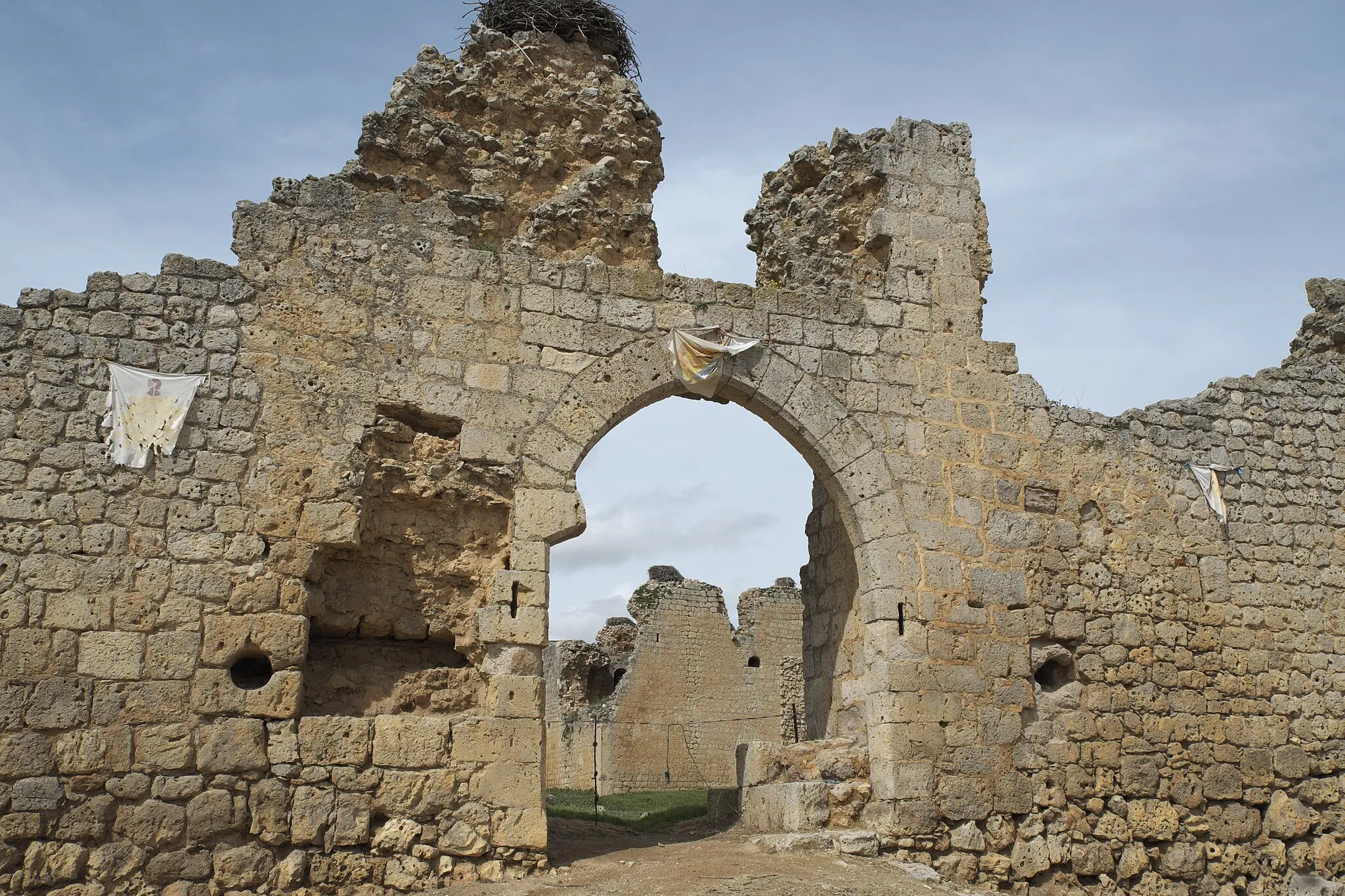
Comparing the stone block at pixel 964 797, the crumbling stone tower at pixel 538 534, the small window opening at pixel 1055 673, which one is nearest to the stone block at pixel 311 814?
the crumbling stone tower at pixel 538 534

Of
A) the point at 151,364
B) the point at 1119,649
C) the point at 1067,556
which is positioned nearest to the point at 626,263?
the point at 151,364

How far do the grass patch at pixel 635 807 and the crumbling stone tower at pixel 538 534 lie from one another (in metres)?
1.87

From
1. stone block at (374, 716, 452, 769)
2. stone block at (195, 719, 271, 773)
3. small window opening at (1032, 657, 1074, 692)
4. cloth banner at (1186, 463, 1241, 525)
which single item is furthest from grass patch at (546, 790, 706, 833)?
cloth banner at (1186, 463, 1241, 525)

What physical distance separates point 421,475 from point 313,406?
80 cm

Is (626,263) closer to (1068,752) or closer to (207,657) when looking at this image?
(207,657)

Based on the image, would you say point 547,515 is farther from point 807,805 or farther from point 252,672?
point 807,805

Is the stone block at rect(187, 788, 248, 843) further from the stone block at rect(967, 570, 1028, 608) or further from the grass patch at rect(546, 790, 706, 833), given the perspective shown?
the stone block at rect(967, 570, 1028, 608)

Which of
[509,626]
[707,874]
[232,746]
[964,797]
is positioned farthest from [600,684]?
[232,746]

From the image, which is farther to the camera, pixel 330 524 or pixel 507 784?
pixel 330 524

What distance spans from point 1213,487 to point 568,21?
20.9 feet

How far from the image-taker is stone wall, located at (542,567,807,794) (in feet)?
58.3

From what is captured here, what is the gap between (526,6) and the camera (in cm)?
901

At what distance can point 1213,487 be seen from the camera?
30.3 ft

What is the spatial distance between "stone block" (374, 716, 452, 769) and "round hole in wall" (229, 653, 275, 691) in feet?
2.34
